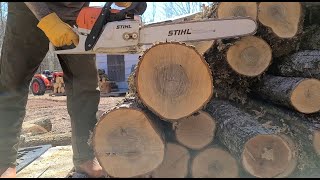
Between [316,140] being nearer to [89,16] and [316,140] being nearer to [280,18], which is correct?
[280,18]

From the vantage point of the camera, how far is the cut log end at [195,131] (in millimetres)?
2355

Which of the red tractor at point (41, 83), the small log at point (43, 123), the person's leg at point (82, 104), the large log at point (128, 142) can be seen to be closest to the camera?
the large log at point (128, 142)

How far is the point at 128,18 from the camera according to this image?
2.21 metres

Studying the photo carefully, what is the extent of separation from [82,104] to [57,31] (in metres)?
0.64

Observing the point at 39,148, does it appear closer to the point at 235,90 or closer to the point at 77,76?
the point at 77,76

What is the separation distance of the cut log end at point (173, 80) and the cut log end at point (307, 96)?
686 millimetres

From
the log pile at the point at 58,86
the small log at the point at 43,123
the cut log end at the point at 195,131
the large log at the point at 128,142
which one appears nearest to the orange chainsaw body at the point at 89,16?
the large log at the point at 128,142

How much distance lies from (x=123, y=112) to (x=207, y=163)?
0.63 meters

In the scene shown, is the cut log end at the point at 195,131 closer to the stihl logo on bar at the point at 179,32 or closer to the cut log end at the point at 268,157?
the cut log end at the point at 268,157

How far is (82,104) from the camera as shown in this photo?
8.58ft

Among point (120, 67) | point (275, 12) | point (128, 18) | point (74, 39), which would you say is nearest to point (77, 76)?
point (74, 39)

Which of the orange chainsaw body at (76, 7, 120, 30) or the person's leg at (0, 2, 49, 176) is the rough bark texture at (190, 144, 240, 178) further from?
the person's leg at (0, 2, 49, 176)

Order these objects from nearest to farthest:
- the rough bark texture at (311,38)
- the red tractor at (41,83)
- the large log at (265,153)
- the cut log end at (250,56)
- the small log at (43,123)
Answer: the large log at (265,153)
the cut log end at (250,56)
the rough bark texture at (311,38)
the small log at (43,123)
the red tractor at (41,83)

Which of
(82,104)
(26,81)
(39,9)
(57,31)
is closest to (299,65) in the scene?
(82,104)
